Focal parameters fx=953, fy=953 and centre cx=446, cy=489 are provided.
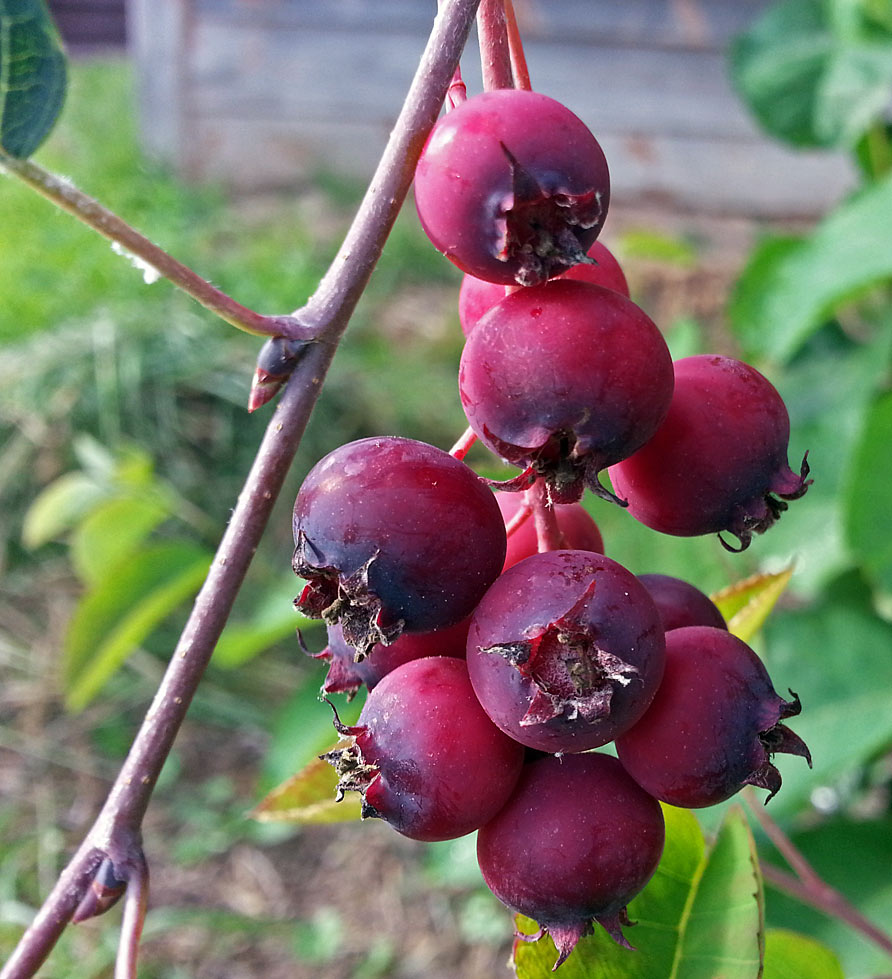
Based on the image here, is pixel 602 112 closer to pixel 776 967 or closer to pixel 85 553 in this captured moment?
pixel 85 553

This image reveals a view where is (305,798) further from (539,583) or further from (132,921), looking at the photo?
(539,583)

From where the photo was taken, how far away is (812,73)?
1.79 metres

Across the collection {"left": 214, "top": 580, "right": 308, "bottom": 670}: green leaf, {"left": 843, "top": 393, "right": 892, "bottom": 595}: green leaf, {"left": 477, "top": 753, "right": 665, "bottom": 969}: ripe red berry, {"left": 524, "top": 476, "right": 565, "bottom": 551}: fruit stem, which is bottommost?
{"left": 214, "top": 580, "right": 308, "bottom": 670}: green leaf

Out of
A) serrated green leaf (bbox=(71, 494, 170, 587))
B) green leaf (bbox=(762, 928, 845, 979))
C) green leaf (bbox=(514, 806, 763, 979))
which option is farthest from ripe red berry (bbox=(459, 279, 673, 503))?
serrated green leaf (bbox=(71, 494, 170, 587))

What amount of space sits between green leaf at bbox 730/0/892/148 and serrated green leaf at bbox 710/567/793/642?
1330mm

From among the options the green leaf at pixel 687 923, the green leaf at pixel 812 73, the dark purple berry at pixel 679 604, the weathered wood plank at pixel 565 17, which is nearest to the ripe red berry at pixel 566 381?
the dark purple berry at pixel 679 604

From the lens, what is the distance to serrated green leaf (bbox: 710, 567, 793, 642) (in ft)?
Answer: 1.95

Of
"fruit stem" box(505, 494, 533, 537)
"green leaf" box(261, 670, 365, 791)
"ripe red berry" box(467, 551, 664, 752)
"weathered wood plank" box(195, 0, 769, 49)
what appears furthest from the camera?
"weathered wood plank" box(195, 0, 769, 49)

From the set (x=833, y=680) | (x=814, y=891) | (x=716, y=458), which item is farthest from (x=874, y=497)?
(x=716, y=458)

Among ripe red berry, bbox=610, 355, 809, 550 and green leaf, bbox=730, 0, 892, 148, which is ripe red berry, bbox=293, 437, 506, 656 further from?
green leaf, bbox=730, 0, 892, 148

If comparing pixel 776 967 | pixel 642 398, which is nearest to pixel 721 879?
pixel 776 967

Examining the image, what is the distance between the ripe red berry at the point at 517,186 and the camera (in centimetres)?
33

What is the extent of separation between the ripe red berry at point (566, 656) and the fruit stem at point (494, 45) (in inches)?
7.8

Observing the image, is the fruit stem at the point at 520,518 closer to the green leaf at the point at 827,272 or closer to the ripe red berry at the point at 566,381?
the ripe red berry at the point at 566,381
